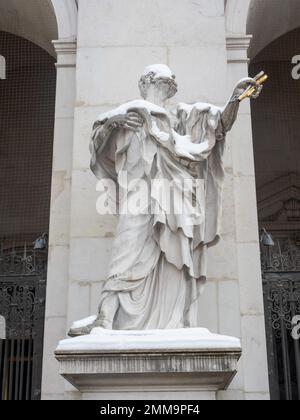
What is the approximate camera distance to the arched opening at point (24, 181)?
25.0 ft

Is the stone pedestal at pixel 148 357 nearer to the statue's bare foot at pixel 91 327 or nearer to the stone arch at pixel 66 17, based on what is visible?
the statue's bare foot at pixel 91 327

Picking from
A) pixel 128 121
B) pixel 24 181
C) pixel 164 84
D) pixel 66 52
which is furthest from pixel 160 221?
pixel 24 181

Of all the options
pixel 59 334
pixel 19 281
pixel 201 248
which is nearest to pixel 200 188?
pixel 201 248

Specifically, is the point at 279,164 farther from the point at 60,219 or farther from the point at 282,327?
the point at 60,219

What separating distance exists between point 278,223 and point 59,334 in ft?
16.6

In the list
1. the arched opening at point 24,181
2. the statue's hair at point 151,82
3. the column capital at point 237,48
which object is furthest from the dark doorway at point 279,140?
the statue's hair at point 151,82

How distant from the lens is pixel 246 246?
22.1ft

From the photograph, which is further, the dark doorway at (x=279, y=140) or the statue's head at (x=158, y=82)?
the dark doorway at (x=279, y=140)

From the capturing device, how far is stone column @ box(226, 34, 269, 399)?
6.25m

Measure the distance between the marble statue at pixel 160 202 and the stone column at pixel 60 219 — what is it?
1.47 m

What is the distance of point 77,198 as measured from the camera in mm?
6602

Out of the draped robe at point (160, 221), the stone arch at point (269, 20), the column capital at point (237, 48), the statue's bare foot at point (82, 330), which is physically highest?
the stone arch at point (269, 20)
